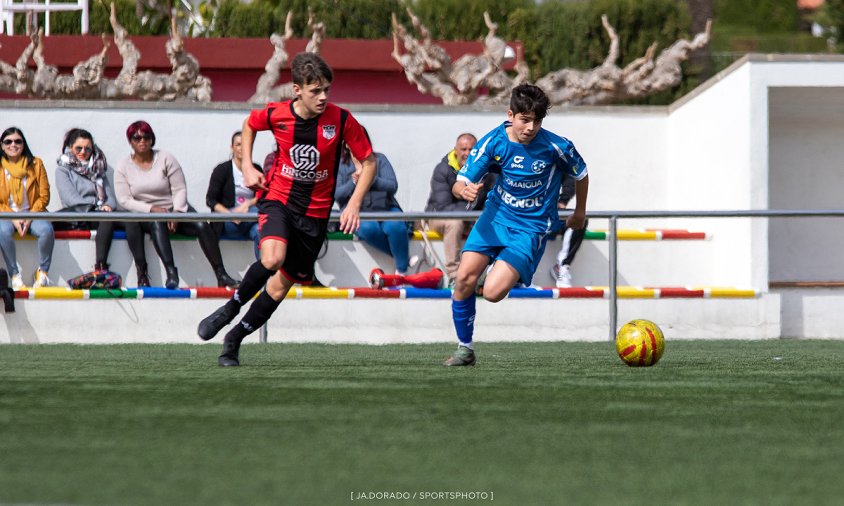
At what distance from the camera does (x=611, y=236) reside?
1120cm

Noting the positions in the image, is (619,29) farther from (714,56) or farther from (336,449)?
(336,449)

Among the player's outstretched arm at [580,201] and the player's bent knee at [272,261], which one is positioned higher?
the player's outstretched arm at [580,201]

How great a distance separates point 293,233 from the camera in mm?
7836

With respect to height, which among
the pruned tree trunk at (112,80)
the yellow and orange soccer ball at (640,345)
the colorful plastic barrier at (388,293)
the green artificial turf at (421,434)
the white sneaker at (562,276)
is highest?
the pruned tree trunk at (112,80)

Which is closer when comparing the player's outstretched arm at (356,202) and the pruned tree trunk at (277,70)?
the player's outstretched arm at (356,202)

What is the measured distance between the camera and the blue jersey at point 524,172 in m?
7.92

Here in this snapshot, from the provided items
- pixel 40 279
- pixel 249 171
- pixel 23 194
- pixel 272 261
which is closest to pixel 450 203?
pixel 40 279

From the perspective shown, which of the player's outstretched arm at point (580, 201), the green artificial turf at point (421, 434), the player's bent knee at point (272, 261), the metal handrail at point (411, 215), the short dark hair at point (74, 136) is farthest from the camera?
the short dark hair at point (74, 136)

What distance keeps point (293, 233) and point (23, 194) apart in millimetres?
5730

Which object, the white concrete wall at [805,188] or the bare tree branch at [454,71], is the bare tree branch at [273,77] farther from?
the white concrete wall at [805,188]

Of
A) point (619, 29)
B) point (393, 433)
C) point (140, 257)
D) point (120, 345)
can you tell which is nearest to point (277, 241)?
point (393, 433)

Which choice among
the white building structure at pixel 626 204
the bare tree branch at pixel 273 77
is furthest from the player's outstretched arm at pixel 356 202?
the bare tree branch at pixel 273 77

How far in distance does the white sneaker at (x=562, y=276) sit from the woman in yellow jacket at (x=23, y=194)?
4.76 meters

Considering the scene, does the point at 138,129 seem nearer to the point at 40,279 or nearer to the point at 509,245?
the point at 40,279
